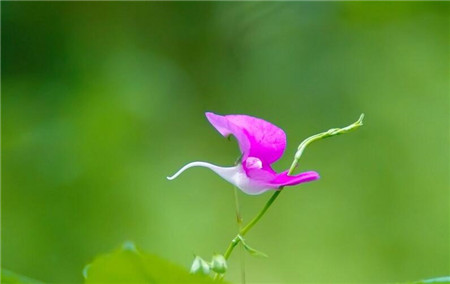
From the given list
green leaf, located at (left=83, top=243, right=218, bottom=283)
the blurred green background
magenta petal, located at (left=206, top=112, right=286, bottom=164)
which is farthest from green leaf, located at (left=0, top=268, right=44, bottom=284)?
the blurred green background

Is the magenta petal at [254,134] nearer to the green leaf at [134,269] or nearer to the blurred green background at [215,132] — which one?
the green leaf at [134,269]

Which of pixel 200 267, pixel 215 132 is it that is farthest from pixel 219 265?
pixel 215 132

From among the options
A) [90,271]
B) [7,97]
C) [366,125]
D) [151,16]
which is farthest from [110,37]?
[90,271]

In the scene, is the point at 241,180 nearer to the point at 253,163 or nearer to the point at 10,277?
the point at 253,163

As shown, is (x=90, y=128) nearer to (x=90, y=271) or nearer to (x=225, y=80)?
(x=225, y=80)

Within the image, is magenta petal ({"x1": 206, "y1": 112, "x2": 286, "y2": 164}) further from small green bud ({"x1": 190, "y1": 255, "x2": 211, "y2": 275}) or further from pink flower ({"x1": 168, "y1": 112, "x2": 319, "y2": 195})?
small green bud ({"x1": 190, "y1": 255, "x2": 211, "y2": 275})

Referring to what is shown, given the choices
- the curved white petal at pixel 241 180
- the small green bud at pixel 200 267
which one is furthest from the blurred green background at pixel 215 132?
the small green bud at pixel 200 267
